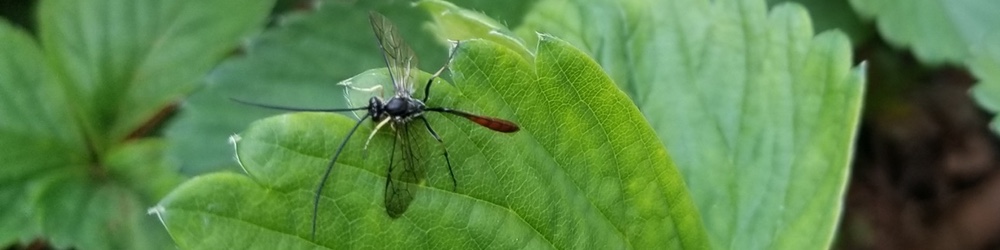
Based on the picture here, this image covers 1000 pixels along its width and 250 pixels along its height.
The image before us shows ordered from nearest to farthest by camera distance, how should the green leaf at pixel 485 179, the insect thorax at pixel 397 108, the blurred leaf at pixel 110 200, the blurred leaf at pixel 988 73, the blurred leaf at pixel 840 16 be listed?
1. the green leaf at pixel 485 179
2. the insect thorax at pixel 397 108
3. the blurred leaf at pixel 988 73
4. the blurred leaf at pixel 110 200
5. the blurred leaf at pixel 840 16

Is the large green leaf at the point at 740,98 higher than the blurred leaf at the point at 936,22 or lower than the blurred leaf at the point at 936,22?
higher

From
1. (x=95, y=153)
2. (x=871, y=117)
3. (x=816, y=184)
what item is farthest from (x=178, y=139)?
(x=871, y=117)

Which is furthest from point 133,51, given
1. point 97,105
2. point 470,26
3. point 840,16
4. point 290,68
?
point 840,16

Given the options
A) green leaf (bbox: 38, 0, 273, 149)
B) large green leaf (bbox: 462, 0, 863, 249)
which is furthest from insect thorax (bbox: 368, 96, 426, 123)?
green leaf (bbox: 38, 0, 273, 149)

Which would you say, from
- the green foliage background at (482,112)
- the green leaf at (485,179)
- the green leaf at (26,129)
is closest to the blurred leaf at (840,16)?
the green foliage background at (482,112)

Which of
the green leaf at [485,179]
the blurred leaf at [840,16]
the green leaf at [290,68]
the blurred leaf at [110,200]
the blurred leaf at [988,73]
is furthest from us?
the blurred leaf at [840,16]

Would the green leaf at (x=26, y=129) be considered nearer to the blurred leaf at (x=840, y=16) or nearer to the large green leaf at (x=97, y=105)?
the large green leaf at (x=97, y=105)

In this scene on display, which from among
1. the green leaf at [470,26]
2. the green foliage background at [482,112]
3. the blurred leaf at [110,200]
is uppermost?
the green leaf at [470,26]
